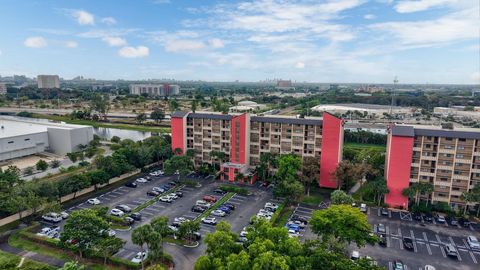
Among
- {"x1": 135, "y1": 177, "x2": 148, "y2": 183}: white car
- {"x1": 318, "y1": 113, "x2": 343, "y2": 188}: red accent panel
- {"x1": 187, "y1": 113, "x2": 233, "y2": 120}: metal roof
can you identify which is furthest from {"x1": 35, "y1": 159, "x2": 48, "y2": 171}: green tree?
{"x1": 318, "y1": 113, "x2": 343, "y2": 188}: red accent panel

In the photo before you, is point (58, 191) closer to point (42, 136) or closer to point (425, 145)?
point (42, 136)

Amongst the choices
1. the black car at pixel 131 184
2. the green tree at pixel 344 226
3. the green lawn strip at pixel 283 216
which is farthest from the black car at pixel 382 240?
the black car at pixel 131 184


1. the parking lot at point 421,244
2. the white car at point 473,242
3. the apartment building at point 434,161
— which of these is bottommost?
the parking lot at point 421,244

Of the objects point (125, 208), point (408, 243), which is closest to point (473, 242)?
point (408, 243)

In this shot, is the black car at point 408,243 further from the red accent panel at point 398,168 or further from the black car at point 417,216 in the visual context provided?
the red accent panel at point 398,168

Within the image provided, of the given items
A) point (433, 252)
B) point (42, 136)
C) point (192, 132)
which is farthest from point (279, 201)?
point (42, 136)

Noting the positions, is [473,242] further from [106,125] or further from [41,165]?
[106,125]
